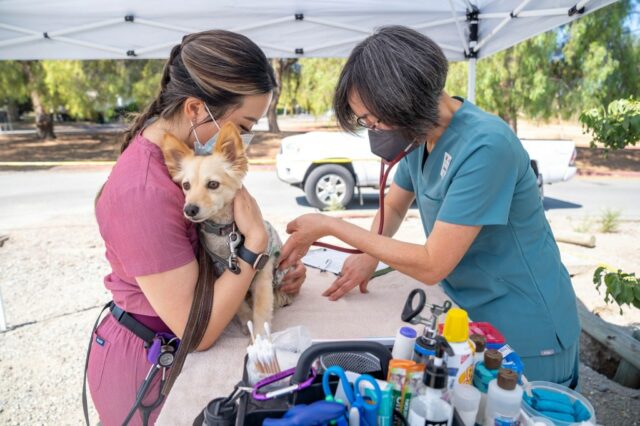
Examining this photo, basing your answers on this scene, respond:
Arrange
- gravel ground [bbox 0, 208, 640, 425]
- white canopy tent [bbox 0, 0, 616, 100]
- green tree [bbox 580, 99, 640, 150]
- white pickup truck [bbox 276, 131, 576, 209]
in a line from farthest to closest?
white pickup truck [bbox 276, 131, 576, 209], white canopy tent [bbox 0, 0, 616, 100], gravel ground [bbox 0, 208, 640, 425], green tree [bbox 580, 99, 640, 150]

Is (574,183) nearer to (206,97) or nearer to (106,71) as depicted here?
(206,97)

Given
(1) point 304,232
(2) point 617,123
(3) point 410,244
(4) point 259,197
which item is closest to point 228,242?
(1) point 304,232

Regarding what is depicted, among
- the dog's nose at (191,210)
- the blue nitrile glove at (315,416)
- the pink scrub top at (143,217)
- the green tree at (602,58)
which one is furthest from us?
the green tree at (602,58)

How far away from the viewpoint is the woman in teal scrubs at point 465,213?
4.45 feet

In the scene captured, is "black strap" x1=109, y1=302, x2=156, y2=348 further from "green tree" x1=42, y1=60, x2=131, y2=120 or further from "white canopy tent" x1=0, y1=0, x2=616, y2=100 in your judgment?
"green tree" x1=42, y1=60, x2=131, y2=120

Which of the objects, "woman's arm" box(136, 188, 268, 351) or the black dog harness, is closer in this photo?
"woman's arm" box(136, 188, 268, 351)

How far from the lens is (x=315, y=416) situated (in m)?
0.76

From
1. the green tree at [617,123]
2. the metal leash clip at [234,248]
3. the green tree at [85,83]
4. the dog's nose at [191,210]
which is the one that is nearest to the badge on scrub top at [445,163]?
the metal leash clip at [234,248]

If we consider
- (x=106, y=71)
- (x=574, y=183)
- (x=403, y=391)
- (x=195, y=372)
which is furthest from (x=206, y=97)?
(x=106, y=71)

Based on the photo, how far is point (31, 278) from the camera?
16.5 ft

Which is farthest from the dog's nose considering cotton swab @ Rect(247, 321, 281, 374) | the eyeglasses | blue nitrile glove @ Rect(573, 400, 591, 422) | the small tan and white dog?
blue nitrile glove @ Rect(573, 400, 591, 422)

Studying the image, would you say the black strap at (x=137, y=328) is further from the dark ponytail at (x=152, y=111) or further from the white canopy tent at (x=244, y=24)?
the white canopy tent at (x=244, y=24)

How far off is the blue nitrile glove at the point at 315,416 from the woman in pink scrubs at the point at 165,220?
591 millimetres

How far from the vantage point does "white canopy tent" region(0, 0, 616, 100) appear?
11.0 ft
